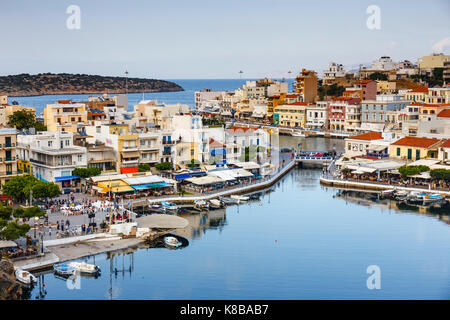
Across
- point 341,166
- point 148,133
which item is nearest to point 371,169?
point 341,166

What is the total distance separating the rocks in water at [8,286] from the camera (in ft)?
46.0

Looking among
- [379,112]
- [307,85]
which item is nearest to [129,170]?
[379,112]

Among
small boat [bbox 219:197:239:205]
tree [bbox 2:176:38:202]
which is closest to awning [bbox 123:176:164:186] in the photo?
small boat [bbox 219:197:239:205]

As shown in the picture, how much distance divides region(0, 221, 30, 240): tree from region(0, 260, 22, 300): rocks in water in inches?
85.0

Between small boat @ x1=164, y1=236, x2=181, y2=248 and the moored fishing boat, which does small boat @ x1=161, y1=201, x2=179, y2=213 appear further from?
small boat @ x1=164, y1=236, x2=181, y2=248

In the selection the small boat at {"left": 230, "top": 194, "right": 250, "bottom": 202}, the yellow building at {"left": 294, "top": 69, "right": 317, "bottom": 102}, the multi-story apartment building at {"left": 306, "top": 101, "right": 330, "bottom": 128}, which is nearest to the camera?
the small boat at {"left": 230, "top": 194, "right": 250, "bottom": 202}

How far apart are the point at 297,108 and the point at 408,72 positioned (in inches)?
856

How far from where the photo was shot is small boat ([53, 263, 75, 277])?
1664 cm

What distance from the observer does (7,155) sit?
24.5 meters

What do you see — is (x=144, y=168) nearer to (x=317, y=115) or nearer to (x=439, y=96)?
(x=439, y=96)

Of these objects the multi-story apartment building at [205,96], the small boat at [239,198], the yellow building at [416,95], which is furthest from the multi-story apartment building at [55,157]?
the multi-story apartment building at [205,96]

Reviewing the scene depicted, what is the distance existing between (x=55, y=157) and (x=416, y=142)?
777 inches

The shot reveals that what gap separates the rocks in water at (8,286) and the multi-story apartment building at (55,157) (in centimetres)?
1164

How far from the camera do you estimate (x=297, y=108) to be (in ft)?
193
